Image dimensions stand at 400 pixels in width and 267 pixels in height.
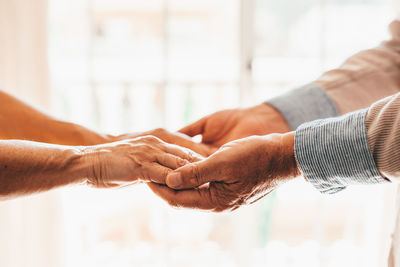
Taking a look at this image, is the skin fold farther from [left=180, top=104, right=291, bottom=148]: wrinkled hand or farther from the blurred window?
the blurred window

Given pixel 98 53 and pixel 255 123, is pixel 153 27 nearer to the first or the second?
pixel 98 53

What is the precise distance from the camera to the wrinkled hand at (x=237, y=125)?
1.34 m

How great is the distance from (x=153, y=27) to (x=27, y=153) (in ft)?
5.99

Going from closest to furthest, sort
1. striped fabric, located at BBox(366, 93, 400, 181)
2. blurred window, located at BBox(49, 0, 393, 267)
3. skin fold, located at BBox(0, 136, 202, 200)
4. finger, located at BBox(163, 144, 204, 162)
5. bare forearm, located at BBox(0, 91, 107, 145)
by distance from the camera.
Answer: striped fabric, located at BBox(366, 93, 400, 181), skin fold, located at BBox(0, 136, 202, 200), finger, located at BBox(163, 144, 204, 162), bare forearm, located at BBox(0, 91, 107, 145), blurred window, located at BBox(49, 0, 393, 267)

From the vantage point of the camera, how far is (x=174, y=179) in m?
0.97

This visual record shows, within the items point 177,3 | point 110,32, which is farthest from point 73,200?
point 177,3

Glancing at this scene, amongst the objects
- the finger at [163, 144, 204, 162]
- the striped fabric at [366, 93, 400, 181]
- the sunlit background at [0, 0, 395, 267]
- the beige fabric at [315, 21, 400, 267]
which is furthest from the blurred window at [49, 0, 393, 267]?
the striped fabric at [366, 93, 400, 181]

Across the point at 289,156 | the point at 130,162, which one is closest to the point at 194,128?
the point at 130,162

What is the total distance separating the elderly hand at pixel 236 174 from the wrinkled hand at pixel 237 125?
387 mm

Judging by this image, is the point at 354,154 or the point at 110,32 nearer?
the point at 354,154

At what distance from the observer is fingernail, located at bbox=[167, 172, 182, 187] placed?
3.16ft

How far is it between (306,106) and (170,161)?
1.77 feet

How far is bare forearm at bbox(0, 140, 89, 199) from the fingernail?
0.71 ft

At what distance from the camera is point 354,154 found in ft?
2.66
